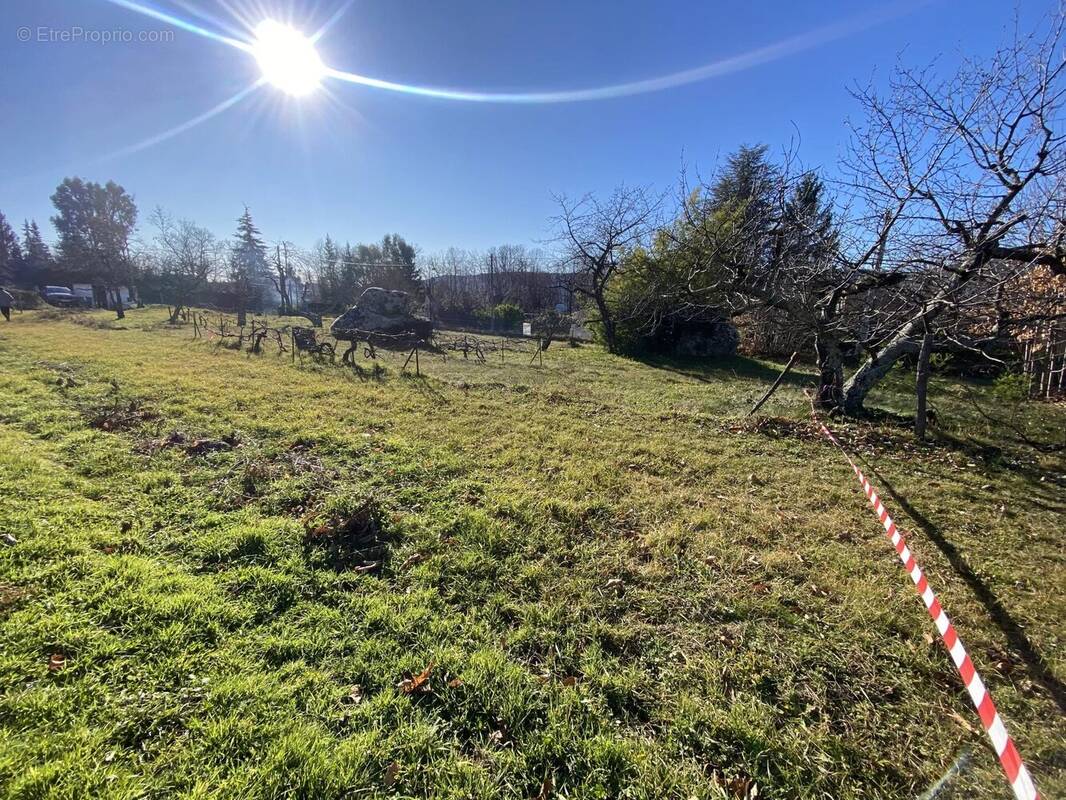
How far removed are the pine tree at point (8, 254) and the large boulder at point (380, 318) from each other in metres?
40.1

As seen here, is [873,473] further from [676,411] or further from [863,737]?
[863,737]

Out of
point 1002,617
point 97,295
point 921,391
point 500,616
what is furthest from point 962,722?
point 97,295

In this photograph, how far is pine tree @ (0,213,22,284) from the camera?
118ft

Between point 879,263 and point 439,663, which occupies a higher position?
point 879,263

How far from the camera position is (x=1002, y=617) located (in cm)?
267

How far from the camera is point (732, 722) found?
190 cm

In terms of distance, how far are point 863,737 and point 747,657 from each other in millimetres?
520

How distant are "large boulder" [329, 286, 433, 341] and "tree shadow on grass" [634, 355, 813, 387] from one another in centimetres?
923

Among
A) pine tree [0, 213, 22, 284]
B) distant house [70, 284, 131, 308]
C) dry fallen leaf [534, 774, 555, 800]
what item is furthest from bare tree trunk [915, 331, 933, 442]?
pine tree [0, 213, 22, 284]

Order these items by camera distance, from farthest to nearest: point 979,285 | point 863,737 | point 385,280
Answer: point 385,280
point 979,285
point 863,737

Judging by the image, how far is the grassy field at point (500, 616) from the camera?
1699 millimetres

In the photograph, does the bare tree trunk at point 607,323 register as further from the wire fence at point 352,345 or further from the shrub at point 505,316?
the shrub at point 505,316

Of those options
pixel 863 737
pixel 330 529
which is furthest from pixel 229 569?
pixel 863 737

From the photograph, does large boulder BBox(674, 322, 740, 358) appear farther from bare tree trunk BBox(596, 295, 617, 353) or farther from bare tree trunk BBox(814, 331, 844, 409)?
bare tree trunk BBox(814, 331, 844, 409)
